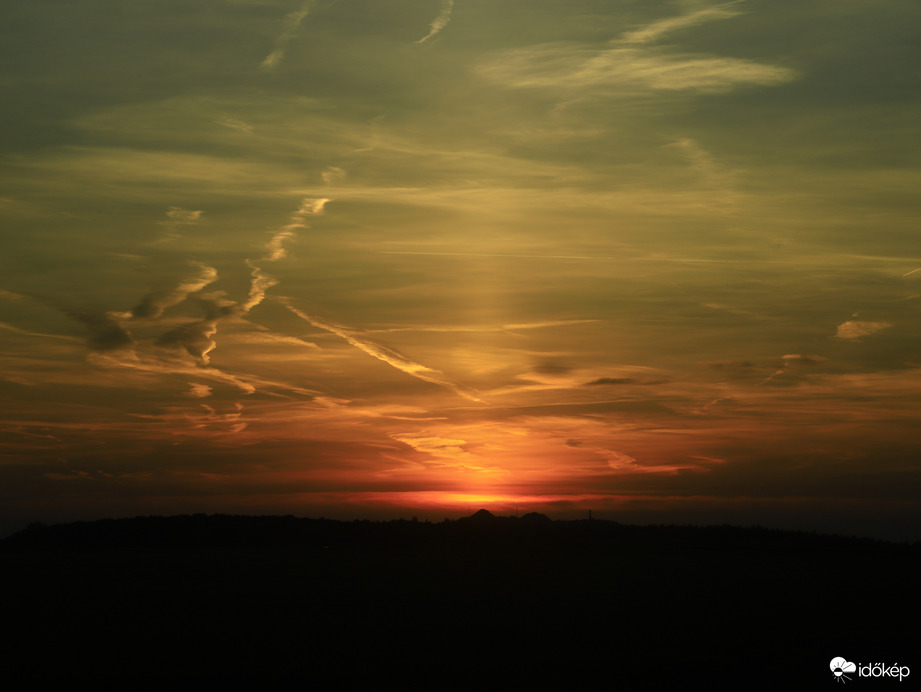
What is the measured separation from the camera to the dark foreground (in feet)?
78.8

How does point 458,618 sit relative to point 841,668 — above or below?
above

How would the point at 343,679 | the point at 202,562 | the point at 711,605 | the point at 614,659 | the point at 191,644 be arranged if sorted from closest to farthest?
the point at 343,679
the point at 614,659
the point at 191,644
the point at 711,605
the point at 202,562

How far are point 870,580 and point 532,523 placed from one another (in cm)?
4627

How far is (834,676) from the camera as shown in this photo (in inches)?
945

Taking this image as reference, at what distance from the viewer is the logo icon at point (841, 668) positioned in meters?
23.9

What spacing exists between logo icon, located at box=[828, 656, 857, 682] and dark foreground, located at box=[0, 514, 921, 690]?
37cm

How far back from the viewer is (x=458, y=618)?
107 feet

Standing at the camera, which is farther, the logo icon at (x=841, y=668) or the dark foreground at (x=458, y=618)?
the dark foreground at (x=458, y=618)

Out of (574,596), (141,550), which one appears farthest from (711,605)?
(141,550)

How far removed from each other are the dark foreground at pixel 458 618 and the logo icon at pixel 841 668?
372 millimetres

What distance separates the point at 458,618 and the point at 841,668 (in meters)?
12.7

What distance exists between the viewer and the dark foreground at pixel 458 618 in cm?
2402

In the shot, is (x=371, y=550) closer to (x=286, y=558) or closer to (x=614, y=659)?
(x=286, y=558)

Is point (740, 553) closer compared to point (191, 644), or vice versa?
point (191, 644)
